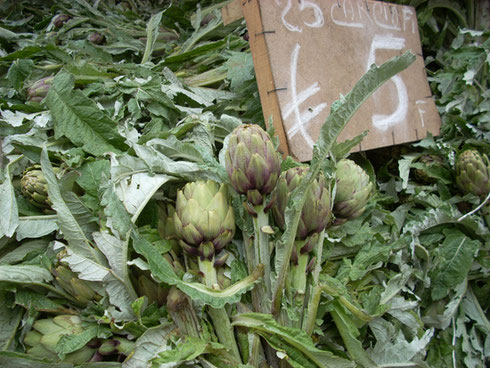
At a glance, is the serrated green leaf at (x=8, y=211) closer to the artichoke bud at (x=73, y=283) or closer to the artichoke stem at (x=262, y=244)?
the artichoke bud at (x=73, y=283)

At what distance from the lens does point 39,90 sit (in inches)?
39.0

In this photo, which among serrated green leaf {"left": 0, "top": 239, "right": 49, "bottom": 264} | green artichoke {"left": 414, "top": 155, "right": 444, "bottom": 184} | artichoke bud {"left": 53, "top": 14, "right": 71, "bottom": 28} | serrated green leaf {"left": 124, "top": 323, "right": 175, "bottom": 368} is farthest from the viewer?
artichoke bud {"left": 53, "top": 14, "right": 71, "bottom": 28}

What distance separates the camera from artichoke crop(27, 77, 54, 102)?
3.25 feet

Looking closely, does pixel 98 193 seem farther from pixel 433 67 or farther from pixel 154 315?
pixel 433 67

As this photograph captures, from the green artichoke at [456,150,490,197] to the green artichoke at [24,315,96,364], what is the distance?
997mm

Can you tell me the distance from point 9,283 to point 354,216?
646mm

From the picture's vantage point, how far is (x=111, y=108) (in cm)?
96

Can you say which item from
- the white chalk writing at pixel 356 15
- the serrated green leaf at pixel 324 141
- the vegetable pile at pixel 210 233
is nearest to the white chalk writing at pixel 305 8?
the white chalk writing at pixel 356 15

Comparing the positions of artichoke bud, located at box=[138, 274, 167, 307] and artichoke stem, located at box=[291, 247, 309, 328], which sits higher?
artichoke bud, located at box=[138, 274, 167, 307]

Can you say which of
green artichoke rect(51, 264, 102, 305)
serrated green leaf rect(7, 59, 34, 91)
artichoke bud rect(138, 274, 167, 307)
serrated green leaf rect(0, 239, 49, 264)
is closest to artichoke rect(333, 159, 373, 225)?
artichoke bud rect(138, 274, 167, 307)

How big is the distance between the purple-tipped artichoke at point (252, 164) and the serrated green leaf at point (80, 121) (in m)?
0.30

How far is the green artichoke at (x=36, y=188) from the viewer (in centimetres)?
77

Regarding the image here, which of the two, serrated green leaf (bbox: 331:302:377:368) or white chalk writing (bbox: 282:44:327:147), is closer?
serrated green leaf (bbox: 331:302:377:368)

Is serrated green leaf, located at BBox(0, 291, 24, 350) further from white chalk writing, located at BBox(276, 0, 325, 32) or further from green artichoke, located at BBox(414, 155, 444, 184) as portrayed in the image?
green artichoke, located at BBox(414, 155, 444, 184)
